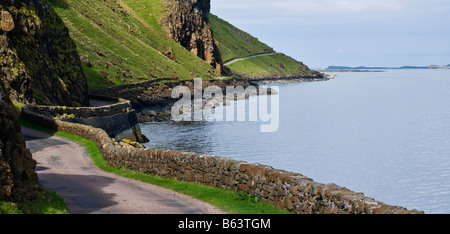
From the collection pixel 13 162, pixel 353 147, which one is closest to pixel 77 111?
pixel 353 147

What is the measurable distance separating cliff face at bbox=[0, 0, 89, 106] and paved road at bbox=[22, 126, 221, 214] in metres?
19.0

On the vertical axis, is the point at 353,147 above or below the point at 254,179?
below

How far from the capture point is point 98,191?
22062 millimetres

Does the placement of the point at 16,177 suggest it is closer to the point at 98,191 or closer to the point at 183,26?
the point at 98,191

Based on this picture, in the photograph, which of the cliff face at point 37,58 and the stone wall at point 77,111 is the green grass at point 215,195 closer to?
the stone wall at point 77,111

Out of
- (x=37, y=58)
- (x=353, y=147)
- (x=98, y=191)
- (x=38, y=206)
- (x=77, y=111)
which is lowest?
(x=353, y=147)

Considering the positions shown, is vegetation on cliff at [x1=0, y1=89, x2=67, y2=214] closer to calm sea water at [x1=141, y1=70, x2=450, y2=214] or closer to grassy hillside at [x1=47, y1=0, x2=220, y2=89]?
calm sea water at [x1=141, y1=70, x2=450, y2=214]

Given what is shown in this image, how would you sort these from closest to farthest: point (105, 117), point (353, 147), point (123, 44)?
point (105, 117) → point (353, 147) → point (123, 44)

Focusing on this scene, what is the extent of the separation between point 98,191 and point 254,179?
7.20 m

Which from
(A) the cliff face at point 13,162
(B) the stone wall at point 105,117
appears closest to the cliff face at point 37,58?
(B) the stone wall at point 105,117

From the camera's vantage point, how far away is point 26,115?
4772 cm
